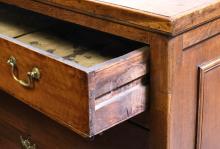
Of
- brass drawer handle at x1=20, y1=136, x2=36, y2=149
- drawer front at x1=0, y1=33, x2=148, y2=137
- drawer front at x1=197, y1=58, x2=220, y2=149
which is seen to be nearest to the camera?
drawer front at x1=0, y1=33, x2=148, y2=137

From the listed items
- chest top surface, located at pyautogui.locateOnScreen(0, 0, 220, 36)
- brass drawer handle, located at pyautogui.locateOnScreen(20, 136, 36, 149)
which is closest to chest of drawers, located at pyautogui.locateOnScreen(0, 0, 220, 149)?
chest top surface, located at pyautogui.locateOnScreen(0, 0, 220, 36)

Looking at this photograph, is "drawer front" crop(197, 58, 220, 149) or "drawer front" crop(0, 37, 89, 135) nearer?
"drawer front" crop(0, 37, 89, 135)

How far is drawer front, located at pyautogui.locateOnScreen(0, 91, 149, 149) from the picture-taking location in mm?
937

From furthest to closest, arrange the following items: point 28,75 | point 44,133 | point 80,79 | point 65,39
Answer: point 44,133 → point 65,39 → point 28,75 → point 80,79

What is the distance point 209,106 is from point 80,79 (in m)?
0.31

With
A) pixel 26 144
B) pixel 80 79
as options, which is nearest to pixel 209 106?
pixel 80 79

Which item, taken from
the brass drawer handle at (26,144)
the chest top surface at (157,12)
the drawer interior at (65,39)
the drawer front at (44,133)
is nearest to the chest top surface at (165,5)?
the chest top surface at (157,12)

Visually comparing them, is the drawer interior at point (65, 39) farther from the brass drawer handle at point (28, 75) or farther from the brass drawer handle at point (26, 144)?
the brass drawer handle at point (26, 144)

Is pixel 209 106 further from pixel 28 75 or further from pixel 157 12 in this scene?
pixel 28 75

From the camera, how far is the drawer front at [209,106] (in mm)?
883

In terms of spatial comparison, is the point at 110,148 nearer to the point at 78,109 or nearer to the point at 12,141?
the point at 78,109

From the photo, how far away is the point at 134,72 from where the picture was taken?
798mm

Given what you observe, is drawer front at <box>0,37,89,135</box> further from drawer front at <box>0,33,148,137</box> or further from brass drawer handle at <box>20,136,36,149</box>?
brass drawer handle at <box>20,136,36,149</box>

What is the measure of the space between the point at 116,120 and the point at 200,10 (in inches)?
9.0
